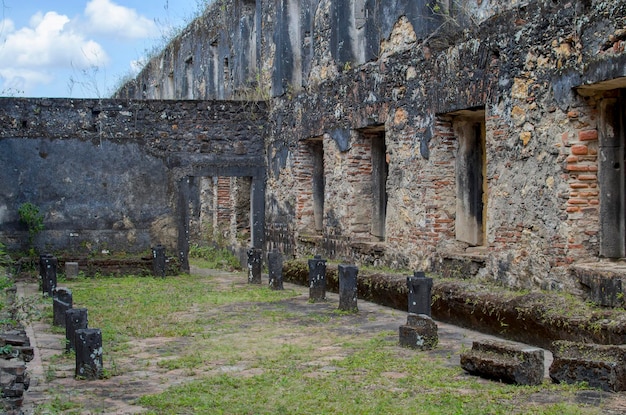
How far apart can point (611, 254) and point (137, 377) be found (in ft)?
15.0

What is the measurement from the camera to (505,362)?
6371 mm

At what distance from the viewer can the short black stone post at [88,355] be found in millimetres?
6859

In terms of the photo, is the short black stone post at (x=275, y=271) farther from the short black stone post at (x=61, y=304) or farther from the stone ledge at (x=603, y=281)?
the stone ledge at (x=603, y=281)

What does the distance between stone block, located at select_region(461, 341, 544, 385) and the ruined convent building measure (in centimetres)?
144

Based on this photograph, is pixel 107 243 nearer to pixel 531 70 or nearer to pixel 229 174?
pixel 229 174

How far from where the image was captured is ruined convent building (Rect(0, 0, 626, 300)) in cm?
805

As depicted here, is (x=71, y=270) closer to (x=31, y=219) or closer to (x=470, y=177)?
(x=31, y=219)

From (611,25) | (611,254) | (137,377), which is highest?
(611,25)

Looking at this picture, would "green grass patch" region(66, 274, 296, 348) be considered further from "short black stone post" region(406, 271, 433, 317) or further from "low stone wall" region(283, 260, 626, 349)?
"low stone wall" region(283, 260, 626, 349)

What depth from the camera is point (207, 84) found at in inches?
845

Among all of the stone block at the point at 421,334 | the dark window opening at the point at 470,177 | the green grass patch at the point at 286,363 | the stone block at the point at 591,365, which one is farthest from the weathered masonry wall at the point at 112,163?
the stone block at the point at 591,365

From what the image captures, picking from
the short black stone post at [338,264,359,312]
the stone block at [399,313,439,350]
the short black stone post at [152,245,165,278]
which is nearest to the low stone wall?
the short black stone post at [338,264,359,312]

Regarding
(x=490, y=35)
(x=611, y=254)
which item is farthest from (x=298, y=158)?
(x=611, y=254)

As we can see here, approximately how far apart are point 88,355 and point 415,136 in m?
5.80
